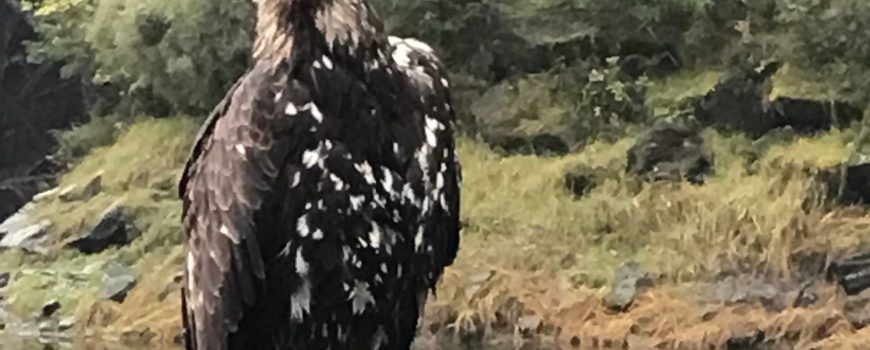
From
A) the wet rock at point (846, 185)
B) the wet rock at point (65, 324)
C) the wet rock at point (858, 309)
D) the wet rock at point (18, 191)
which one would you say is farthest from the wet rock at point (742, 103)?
the wet rock at point (18, 191)

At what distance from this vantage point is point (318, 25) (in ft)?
6.97

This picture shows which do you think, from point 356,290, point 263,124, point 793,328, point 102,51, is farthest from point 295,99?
point 102,51

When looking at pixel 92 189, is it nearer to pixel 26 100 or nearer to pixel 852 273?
pixel 26 100

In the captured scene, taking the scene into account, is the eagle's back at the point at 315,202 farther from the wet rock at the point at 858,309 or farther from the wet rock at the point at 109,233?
the wet rock at the point at 109,233

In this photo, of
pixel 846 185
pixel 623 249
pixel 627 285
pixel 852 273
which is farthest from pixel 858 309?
pixel 623 249

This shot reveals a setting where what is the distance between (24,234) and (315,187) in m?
4.53

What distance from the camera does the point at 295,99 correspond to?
2105mm

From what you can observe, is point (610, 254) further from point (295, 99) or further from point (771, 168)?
point (295, 99)

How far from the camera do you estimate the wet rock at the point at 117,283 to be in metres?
5.70

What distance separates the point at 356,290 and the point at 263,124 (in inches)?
9.9

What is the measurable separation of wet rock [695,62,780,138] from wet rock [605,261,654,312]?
2.95 ft

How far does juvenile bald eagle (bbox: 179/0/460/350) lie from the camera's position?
2.10 m

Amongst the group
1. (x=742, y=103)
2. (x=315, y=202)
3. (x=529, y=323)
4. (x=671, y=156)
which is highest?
(x=315, y=202)

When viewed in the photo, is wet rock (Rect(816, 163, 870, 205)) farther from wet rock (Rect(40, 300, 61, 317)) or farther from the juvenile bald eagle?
the juvenile bald eagle
